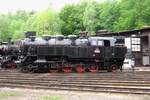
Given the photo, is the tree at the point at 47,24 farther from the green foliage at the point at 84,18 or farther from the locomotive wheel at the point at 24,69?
the locomotive wheel at the point at 24,69

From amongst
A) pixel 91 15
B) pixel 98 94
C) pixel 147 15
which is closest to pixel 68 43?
pixel 98 94

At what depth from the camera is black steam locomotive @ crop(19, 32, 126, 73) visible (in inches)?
1212

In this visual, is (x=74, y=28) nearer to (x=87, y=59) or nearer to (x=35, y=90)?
(x=87, y=59)

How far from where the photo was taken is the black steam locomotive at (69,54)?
3078 cm

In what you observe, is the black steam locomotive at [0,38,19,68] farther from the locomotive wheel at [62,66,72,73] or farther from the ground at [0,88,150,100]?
the ground at [0,88,150,100]

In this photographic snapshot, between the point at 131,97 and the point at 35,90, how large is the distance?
4.84 m

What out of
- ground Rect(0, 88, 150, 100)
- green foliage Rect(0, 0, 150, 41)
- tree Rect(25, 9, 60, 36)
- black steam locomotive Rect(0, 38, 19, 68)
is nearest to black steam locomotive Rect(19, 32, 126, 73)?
black steam locomotive Rect(0, 38, 19, 68)

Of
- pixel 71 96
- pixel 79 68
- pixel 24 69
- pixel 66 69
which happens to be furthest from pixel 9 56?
pixel 71 96

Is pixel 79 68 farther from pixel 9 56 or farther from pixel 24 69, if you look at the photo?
pixel 9 56

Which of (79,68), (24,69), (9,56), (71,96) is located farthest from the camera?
(9,56)

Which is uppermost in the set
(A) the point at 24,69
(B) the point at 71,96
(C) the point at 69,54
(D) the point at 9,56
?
(C) the point at 69,54

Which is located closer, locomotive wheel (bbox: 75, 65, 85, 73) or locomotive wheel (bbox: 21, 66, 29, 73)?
locomotive wheel (bbox: 75, 65, 85, 73)

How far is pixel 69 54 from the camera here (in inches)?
1235

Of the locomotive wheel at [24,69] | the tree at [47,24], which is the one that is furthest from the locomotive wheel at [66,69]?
the tree at [47,24]
